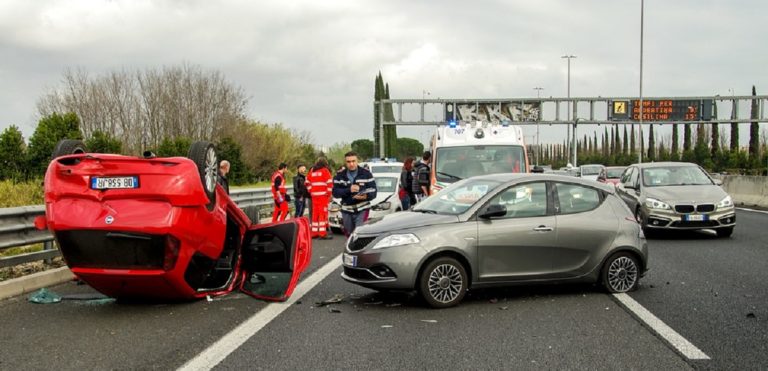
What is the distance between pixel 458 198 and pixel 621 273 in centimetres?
204

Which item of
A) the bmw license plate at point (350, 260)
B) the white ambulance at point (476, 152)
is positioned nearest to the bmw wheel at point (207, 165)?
the bmw license plate at point (350, 260)

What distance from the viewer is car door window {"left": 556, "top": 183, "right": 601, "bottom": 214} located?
329 inches

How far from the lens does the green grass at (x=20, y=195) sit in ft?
47.2

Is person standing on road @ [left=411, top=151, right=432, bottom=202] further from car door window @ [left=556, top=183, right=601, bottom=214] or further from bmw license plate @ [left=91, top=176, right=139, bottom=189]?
bmw license plate @ [left=91, top=176, right=139, bottom=189]

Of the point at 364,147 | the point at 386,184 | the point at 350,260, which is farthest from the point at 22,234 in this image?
the point at 364,147

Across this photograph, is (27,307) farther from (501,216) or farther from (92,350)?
(501,216)

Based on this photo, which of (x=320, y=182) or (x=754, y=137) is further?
(x=754, y=137)

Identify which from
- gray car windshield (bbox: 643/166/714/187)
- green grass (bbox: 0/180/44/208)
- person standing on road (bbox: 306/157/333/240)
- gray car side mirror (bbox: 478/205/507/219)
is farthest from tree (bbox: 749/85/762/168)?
gray car side mirror (bbox: 478/205/507/219)

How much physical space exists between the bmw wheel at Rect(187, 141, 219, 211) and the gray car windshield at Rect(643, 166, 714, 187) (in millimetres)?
10712

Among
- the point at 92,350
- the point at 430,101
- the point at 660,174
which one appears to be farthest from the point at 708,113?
the point at 92,350

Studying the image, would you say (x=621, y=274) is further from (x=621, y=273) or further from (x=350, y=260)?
(x=350, y=260)

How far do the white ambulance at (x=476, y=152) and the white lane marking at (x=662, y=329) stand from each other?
6.88 metres

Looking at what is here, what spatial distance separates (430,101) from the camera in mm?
51219

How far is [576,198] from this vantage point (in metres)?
8.47
